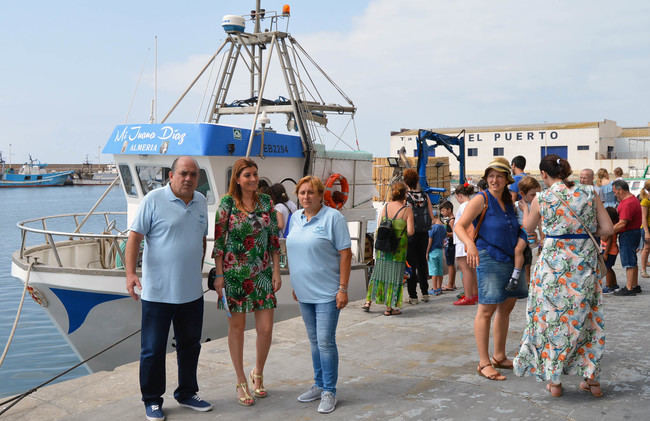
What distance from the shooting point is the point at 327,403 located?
163 inches

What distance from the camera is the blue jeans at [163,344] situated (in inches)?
158

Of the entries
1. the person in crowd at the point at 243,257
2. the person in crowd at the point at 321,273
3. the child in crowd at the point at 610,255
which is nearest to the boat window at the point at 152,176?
the person in crowd at the point at 243,257

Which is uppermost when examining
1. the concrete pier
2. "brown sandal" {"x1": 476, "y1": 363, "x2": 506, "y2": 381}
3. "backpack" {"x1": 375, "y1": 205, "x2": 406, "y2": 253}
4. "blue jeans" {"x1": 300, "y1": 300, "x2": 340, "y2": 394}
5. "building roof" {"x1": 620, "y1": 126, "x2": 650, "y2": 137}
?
"building roof" {"x1": 620, "y1": 126, "x2": 650, "y2": 137}

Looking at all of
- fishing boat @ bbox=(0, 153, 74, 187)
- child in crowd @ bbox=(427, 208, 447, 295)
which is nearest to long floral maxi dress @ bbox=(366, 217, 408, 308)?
child in crowd @ bbox=(427, 208, 447, 295)

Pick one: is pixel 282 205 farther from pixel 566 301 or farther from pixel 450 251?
pixel 566 301

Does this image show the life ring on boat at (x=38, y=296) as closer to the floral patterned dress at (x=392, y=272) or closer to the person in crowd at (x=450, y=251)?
the floral patterned dress at (x=392, y=272)

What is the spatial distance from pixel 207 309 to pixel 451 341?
11.0 feet

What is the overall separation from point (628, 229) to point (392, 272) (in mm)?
3626

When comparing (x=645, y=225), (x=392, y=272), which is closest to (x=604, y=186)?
(x=645, y=225)

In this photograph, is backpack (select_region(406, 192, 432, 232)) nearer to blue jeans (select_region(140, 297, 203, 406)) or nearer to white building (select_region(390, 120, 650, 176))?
blue jeans (select_region(140, 297, 203, 406))

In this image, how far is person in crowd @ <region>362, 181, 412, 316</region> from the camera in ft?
23.1

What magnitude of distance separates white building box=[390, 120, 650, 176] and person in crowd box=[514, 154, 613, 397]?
5169cm

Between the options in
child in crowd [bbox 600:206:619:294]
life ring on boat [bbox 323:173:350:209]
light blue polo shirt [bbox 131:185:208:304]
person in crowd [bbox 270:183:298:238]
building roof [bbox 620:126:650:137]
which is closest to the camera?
light blue polo shirt [bbox 131:185:208:304]

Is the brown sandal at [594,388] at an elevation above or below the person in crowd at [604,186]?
below
